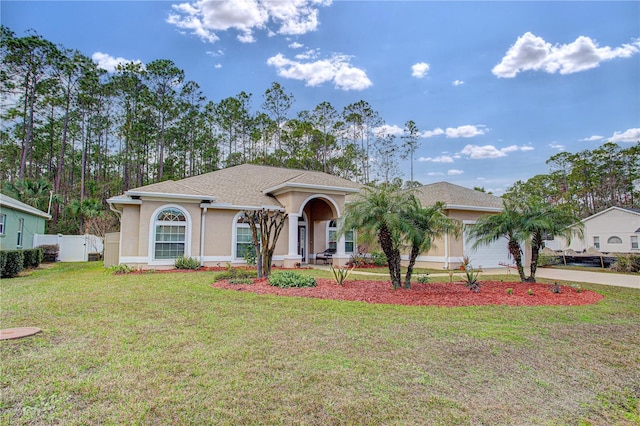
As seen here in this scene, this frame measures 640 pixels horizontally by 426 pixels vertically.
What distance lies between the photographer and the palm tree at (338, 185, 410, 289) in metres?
9.59

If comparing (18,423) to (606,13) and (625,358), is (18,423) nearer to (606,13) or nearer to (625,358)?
(625,358)

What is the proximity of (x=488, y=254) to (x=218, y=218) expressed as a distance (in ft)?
47.8

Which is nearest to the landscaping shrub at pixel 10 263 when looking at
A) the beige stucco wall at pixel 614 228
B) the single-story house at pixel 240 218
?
the single-story house at pixel 240 218

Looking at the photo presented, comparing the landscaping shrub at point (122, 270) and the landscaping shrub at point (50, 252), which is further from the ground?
the landscaping shrub at point (50, 252)

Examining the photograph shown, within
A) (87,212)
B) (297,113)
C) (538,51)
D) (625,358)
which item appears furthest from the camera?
Answer: (297,113)

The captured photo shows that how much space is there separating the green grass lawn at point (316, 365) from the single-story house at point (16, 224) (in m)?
11.9

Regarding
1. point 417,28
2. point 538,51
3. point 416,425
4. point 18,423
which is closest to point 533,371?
point 416,425

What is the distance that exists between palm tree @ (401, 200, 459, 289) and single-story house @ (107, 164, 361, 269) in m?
4.89

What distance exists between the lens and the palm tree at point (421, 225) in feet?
31.3

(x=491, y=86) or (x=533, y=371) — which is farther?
(x=491, y=86)

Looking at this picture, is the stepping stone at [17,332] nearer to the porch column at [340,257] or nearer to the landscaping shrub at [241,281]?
the landscaping shrub at [241,281]

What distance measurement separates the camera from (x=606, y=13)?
13.1 meters

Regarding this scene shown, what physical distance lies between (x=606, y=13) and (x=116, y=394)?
18825 millimetres

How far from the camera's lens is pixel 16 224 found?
18.0 m
